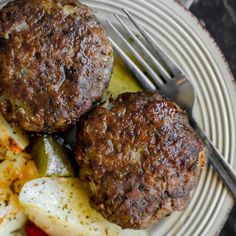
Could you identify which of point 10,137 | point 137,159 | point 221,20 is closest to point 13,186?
point 10,137

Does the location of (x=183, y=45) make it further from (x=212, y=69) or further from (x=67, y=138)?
(x=67, y=138)

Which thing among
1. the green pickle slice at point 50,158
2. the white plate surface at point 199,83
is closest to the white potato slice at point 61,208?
the green pickle slice at point 50,158

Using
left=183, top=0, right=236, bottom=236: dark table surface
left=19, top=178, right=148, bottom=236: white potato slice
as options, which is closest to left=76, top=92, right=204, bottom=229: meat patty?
left=19, top=178, right=148, bottom=236: white potato slice

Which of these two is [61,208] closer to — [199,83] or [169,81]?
[169,81]

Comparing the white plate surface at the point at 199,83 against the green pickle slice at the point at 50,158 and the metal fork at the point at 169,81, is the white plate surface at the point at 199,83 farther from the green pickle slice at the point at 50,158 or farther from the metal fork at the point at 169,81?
the green pickle slice at the point at 50,158

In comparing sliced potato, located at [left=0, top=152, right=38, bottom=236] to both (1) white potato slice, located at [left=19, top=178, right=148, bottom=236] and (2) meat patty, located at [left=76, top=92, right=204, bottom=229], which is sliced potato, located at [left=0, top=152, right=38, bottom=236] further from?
(2) meat patty, located at [left=76, top=92, right=204, bottom=229]

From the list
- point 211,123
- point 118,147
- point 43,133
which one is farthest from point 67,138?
point 211,123
